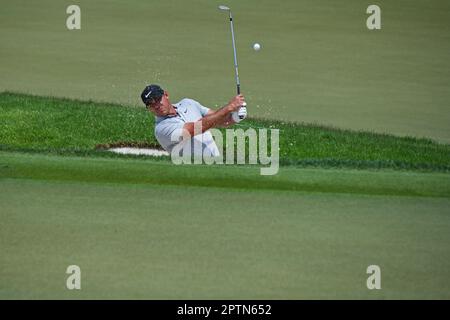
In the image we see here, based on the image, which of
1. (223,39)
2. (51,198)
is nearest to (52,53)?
(223,39)

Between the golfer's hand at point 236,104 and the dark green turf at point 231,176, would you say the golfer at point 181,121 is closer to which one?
the golfer's hand at point 236,104

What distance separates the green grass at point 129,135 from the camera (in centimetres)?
1162

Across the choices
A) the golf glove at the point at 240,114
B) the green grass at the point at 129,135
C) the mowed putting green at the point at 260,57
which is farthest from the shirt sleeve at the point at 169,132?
the mowed putting green at the point at 260,57

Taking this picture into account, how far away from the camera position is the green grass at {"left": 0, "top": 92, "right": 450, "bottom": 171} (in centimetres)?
1162

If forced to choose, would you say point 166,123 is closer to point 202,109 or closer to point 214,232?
point 202,109

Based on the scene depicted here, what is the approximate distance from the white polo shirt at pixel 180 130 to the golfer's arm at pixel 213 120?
84 mm

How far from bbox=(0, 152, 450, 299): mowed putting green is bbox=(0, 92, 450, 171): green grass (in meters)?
2.09

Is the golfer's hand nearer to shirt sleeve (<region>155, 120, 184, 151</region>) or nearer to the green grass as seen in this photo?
shirt sleeve (<region>155, 120, 184, 151</region>)

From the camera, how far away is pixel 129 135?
12.1 meters

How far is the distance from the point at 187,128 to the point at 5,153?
1.57 meters

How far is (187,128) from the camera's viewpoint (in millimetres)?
10281

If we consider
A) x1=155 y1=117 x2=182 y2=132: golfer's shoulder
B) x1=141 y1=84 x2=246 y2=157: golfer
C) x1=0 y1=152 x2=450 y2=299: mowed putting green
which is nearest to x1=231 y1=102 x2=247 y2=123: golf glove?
x1=141 y1=84 x2=246 y2=157: golfer
